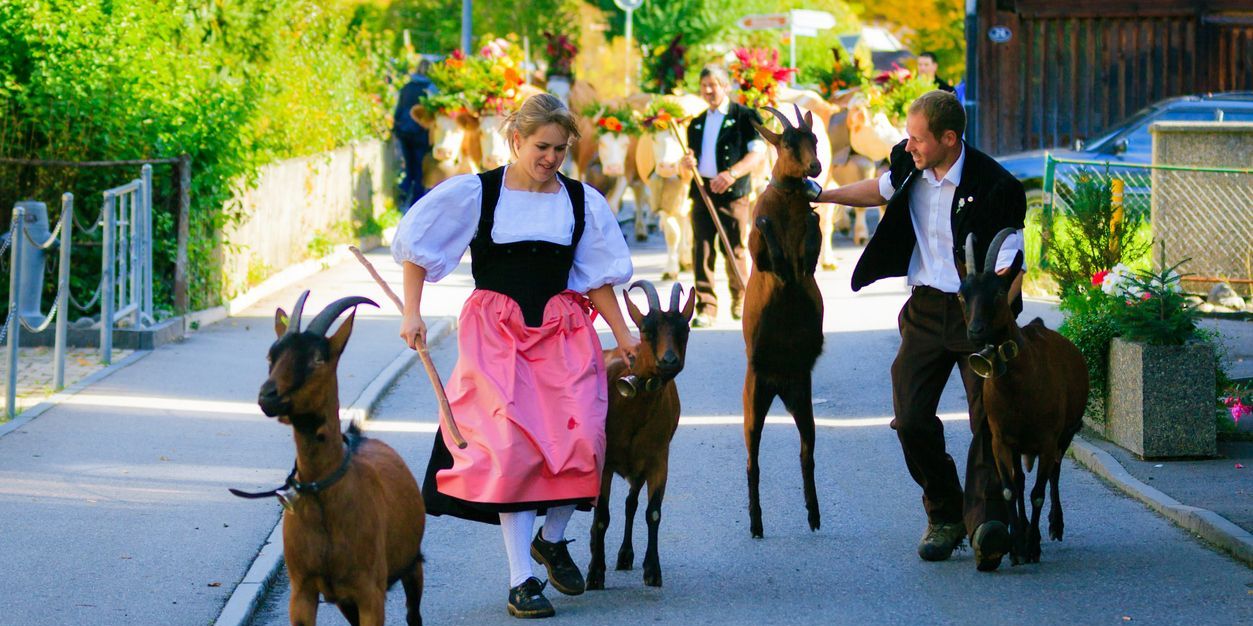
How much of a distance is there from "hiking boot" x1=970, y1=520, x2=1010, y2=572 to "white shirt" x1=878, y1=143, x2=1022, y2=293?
103cm

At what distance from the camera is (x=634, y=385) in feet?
24.3

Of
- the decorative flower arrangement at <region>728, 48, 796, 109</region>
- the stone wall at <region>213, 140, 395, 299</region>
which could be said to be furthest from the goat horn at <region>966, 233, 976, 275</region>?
the decorative flower arrangement at <region>728, 48, 796, 109</region>

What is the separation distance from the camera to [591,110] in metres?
23.1

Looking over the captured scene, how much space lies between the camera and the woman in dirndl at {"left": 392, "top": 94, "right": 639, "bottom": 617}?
6984 mm

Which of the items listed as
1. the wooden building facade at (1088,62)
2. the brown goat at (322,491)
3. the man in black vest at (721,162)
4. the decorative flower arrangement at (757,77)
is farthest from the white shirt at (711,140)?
the wooden building facade at (1088,62)

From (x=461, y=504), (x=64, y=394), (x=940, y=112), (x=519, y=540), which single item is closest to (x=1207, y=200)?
(x=940, y=112)

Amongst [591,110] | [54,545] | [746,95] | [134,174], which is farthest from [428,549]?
[591,110]

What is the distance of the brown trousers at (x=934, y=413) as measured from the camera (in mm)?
7855

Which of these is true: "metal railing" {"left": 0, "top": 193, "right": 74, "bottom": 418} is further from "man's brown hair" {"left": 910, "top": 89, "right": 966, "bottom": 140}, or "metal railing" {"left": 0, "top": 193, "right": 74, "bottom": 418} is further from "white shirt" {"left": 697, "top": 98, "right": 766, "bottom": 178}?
"man's brown hair" {"left": 910, "top": 89, "right": 966, "bottom": 140}

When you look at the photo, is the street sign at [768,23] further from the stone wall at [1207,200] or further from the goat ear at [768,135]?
the goat ear at [768,135]

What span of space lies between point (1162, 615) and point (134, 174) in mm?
11037

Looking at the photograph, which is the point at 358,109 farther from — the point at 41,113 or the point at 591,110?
the point at 41,113

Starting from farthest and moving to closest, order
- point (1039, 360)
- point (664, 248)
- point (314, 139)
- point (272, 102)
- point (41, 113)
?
point (664, 248)
point (314, 139)
point (272, 102)
point (41, 113)
point (1039, 360)

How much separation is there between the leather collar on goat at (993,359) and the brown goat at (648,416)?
Answer: 1.21 meters
